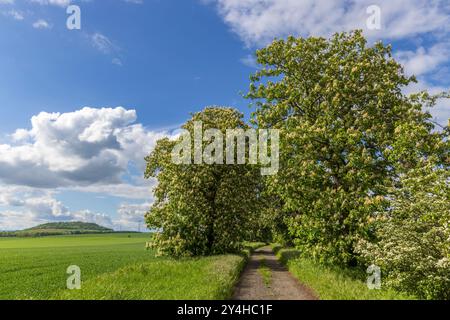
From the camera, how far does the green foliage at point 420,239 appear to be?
53.2 ft

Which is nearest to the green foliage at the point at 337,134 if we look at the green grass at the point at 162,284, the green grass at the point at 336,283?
the green grass at the point at 336,283

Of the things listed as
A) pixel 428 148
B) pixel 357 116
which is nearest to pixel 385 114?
pixel 357 116

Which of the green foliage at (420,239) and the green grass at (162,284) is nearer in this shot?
the green grass at (162,284)

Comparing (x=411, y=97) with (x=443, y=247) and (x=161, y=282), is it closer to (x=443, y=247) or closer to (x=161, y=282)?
(x=443, y=247)

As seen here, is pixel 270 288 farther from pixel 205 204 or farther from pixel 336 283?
pixel 205 204

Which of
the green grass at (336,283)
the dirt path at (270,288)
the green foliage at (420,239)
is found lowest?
the dirt path at (270,288)

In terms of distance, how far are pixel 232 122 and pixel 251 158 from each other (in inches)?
310

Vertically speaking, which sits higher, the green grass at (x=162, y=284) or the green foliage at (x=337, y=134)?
the green foliage at (x=337, y=134)

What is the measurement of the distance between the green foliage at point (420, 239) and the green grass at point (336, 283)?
162cm

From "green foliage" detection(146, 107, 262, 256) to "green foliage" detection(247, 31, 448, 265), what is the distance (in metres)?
9.02

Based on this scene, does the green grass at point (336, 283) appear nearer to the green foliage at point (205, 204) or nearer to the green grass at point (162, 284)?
the green grass at point (162, 284)

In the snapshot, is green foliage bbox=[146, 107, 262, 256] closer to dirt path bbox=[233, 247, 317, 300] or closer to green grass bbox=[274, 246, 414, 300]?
dirt path bbox=[233, 247, 317, 300]

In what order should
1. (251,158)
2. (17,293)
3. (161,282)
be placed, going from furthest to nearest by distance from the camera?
(251,158) < (17,293) < (161,282)
